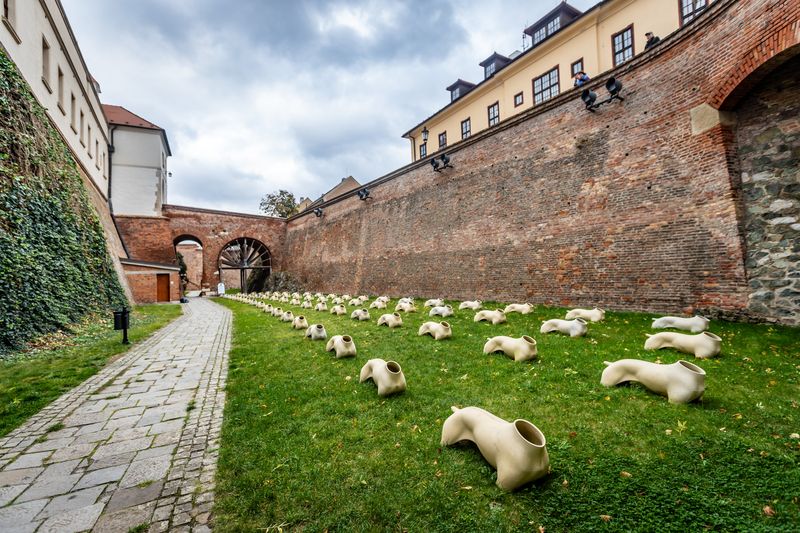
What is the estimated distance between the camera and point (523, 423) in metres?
2.68

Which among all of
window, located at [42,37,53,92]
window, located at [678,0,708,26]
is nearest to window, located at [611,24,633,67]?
window, located at [678,0,708,26]

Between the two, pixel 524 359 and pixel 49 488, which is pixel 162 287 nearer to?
pixel 49 488

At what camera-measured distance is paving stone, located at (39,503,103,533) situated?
86.6 inches

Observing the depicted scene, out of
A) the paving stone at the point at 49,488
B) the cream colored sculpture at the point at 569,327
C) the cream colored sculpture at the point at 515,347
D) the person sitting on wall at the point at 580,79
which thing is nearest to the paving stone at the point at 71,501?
the paving stone at the point at 49,488

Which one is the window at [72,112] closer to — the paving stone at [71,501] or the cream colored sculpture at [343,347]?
the cream colored sculpture at [343,347]

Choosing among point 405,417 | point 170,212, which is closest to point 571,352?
point 405,417

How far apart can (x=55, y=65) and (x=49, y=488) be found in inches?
655

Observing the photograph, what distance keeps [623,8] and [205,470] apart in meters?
23.3

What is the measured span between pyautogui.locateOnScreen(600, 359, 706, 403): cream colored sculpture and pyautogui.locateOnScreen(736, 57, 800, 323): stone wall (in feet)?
16.7

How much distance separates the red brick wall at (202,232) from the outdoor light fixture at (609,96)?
85.2 feet

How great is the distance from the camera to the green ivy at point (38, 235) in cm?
689

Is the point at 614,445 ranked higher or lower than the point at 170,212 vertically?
lower

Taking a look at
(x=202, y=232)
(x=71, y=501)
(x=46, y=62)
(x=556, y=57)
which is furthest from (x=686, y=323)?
(x=202, y=232)

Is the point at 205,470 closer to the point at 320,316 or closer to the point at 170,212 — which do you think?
the point at 320,316
